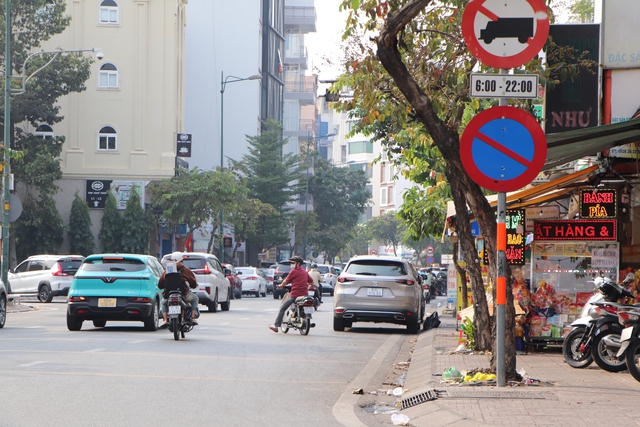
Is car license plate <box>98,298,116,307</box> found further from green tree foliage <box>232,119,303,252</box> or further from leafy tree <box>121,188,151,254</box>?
green tree foliage <box>232,119,303,252</box>

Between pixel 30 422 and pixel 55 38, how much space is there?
48905 mm

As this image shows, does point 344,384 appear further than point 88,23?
No

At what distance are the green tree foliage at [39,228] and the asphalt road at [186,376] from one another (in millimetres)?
29935

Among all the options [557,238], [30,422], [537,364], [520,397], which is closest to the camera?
[30,422]

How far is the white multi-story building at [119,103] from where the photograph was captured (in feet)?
180

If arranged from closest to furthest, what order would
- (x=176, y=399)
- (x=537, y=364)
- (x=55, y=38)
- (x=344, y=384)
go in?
(x=176, y=399), (x=344, y=384), (x=537, y=364), (x=55, y=38)

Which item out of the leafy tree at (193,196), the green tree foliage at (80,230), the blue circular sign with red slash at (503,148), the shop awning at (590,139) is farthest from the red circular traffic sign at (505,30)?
the green tree foliage at (80,230)

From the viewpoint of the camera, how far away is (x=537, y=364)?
13.6 metres

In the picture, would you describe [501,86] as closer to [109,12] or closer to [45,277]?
[45,277]

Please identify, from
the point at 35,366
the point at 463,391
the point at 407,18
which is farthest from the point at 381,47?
the point at 35,366

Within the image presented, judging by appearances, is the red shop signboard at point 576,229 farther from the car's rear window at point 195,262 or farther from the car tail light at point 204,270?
the car's rear window at point 195,262

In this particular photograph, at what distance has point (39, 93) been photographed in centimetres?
4984

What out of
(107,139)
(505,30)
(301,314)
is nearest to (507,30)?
(505,30)

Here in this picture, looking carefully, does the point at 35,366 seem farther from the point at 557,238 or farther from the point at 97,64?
the point at 97,64
